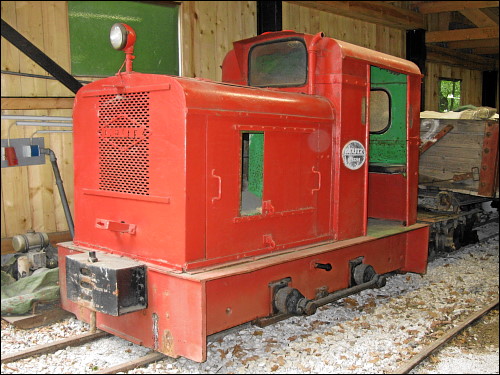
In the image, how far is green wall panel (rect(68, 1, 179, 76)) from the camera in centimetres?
586

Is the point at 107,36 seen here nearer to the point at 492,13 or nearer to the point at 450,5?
the point at 450,5

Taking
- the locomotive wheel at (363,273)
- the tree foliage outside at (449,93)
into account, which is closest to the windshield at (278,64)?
the locomotive wheel at (363,273)

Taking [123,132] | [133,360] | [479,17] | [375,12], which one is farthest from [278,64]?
[479,17]

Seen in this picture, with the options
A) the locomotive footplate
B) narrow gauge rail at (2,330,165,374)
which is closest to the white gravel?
narrow gauge rail at (2,330,165,374)

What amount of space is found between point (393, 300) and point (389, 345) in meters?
1.15

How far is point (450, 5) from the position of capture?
10289 mm

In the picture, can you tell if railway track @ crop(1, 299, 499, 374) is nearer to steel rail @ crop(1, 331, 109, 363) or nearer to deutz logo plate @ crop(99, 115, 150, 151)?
steel rail @ crop(1, 331, 109, 363)

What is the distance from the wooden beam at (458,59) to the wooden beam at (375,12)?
4.65ft

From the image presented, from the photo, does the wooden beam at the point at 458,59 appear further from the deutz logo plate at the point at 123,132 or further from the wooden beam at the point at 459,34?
the deutz logo plate at the point at 123,132

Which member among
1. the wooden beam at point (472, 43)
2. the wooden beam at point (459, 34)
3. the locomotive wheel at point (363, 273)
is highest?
the wooden beam at point (472, 43)

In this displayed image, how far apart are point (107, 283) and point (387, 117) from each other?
3636 mm

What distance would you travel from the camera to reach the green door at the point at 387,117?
5445mm

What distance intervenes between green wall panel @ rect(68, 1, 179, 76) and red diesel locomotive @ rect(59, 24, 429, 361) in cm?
178

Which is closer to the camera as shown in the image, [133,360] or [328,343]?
[133,360]
